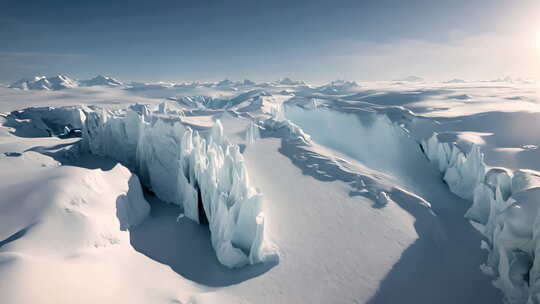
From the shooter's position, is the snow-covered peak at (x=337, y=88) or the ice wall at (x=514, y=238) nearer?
the ice wall at (x=514, y=238)

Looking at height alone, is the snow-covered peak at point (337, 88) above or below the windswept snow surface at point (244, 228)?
above

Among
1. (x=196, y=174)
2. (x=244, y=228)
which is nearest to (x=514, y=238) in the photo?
(x=244, y=228)

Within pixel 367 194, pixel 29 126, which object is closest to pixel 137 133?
pixel 367 194

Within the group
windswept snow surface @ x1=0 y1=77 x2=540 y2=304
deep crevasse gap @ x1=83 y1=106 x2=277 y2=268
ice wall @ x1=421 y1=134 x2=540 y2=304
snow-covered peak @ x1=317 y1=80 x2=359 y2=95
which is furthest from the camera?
snow-covered peak @ x1=317 y1=80 x2=359 y2=95

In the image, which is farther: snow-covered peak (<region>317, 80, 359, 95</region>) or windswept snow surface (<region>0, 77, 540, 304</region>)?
snow-covered peak (<region>317, 80, 359, 95</region>)

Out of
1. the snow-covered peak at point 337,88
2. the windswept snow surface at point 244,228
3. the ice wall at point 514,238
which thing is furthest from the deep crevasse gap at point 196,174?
the snow-covered peak at point 337,88

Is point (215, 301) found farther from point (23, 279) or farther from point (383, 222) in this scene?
point (383, 222)

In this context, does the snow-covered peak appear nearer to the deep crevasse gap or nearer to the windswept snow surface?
the windswept snow surface

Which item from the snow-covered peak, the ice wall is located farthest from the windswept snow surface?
the snow-covered peak

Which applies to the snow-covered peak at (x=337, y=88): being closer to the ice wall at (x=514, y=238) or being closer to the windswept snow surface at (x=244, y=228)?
the windswept snow surface at (x=244, y=228)
